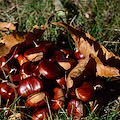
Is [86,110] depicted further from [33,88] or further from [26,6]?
[26,6]

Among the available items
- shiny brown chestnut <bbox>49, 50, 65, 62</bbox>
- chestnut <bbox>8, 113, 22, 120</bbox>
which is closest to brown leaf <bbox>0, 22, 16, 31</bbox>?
shiny brown chestnut <bbox>49, 50, 65, 62</bbox>

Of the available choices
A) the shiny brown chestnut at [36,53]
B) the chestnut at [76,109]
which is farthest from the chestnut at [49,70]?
the chestnut at [76,109]

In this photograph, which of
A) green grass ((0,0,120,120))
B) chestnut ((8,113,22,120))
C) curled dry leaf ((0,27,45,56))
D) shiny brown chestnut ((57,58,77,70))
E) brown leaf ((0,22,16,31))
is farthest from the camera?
green grass ((0,0,120,120))

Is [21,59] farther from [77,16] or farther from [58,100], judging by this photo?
[77,16]

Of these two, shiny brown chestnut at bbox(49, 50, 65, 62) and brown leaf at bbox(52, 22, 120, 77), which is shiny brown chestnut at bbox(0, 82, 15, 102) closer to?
shiny brown chestnut at bbox(49, 50, 65, 62)

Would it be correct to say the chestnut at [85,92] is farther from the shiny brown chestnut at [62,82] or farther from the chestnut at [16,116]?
the chestnut at [16,116]

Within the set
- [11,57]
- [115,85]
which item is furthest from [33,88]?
[115,85]
